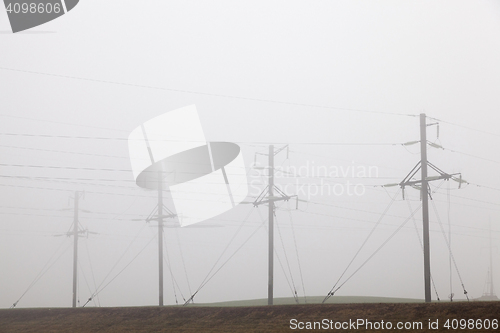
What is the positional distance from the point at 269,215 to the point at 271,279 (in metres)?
4.01

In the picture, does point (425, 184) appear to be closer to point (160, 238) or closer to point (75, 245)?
point (160, 238)

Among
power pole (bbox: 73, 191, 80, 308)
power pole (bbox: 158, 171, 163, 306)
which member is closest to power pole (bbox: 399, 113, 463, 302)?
power pole (bbox: 158, 171, 163, 306)

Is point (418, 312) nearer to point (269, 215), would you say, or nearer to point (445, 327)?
point (445, 327)

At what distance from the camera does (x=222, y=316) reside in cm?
2619

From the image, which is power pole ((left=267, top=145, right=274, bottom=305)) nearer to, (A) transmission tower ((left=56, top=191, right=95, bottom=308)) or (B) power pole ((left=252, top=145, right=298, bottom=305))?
(B) power pole ((left=252, top=145, right=298, bottom=305))

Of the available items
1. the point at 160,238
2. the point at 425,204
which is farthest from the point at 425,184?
the point at 160,238

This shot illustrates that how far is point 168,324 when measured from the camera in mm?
26906

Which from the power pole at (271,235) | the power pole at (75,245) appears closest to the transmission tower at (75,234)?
the power pole at (75,245)

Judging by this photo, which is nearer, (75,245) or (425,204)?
(425,204)

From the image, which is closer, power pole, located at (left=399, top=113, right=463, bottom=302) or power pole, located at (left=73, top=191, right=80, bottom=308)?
power pole, located at (left=399, top=113, right=463, bottom=302)

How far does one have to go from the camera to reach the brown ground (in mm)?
20675

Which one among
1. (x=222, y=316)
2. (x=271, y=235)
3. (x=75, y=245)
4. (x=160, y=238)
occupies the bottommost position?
(x=75, y=245)

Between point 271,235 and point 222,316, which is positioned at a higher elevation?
point 271,235

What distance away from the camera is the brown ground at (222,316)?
20.7 meters
